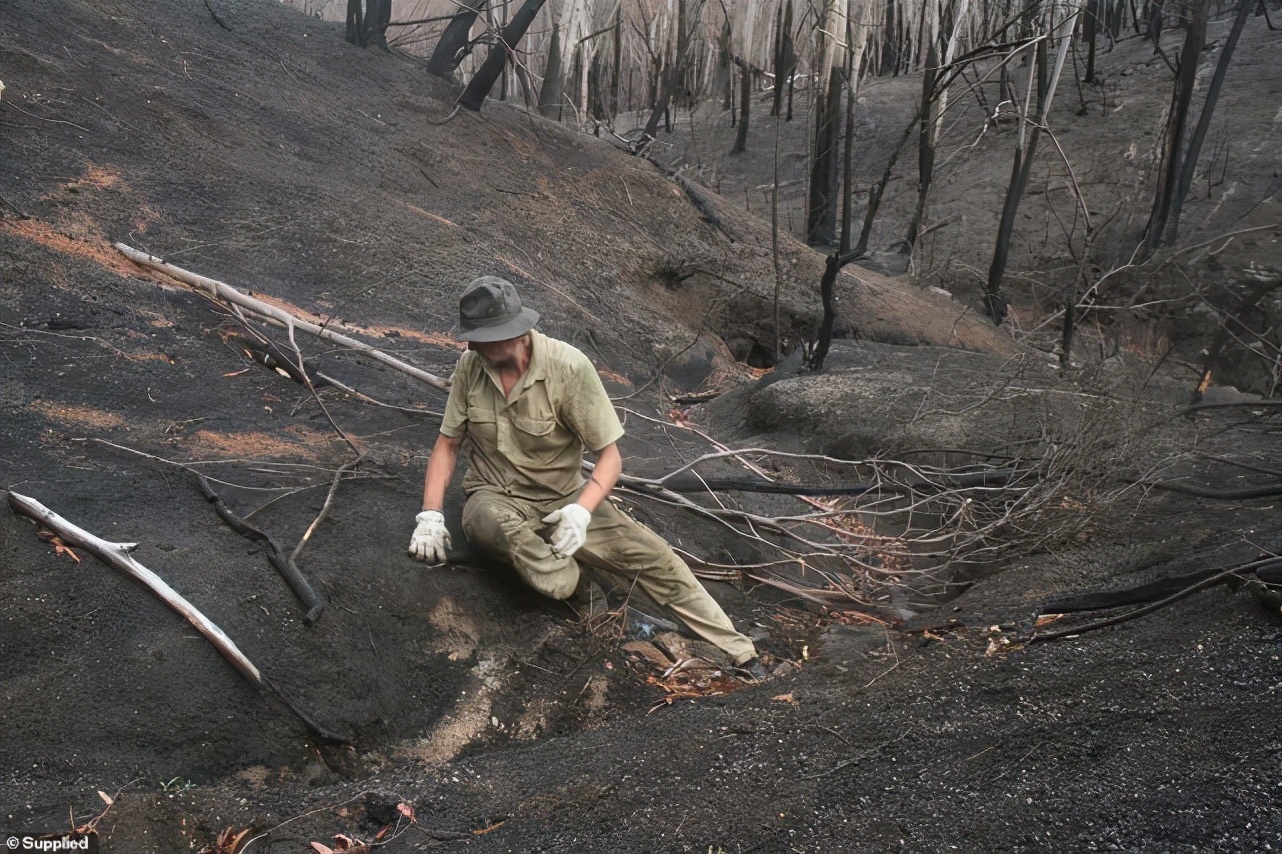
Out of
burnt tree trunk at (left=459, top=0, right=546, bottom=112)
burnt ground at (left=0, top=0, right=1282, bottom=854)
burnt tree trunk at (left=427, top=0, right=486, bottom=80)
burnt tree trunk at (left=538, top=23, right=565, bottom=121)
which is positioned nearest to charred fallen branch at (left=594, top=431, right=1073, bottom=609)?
burnt ground at (left=0, top=0, right=1282, bottom=854)

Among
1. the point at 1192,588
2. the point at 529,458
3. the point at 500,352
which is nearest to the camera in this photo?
the point at 1192,588

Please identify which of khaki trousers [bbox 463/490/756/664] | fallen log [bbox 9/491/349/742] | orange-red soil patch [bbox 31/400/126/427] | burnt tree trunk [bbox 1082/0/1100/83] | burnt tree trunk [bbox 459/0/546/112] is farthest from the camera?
burnt tree trunk [bbox 1082/0/1100/83]

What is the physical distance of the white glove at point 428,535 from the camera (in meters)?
4.30

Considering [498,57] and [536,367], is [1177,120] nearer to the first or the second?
[498,57]

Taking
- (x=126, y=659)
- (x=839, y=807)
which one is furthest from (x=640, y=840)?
(x=126, y=659)

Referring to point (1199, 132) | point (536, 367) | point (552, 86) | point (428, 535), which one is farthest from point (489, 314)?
point (1199, 132)

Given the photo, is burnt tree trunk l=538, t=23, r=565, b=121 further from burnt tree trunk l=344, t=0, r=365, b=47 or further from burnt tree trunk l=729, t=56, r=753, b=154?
burnt tree trunk l=729, t=56, r=753, b=154

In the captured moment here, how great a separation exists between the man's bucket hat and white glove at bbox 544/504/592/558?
0.75 meters

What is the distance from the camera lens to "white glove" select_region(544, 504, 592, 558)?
4.26 meters

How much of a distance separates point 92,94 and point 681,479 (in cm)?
617

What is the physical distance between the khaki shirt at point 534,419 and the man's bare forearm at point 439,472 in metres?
0.05

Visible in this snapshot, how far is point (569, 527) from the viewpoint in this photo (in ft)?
14.0

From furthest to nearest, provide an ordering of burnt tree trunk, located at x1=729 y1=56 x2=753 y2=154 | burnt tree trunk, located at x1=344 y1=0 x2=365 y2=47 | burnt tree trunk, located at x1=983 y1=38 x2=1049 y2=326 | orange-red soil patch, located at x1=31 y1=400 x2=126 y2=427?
burnt tree trunk, located at x1=729 y1=56 x2=753 y2=154 < burnt tree trunk, located at x1=983 y1=38 x2=1049 y2=326 < burnt tree trunk, located at x1=344 y1=0 x2=365 y2=47 < orange-red soil patch, located at x1=31 y1=400 x2=126 y2=427

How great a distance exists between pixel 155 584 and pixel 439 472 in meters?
1.17
